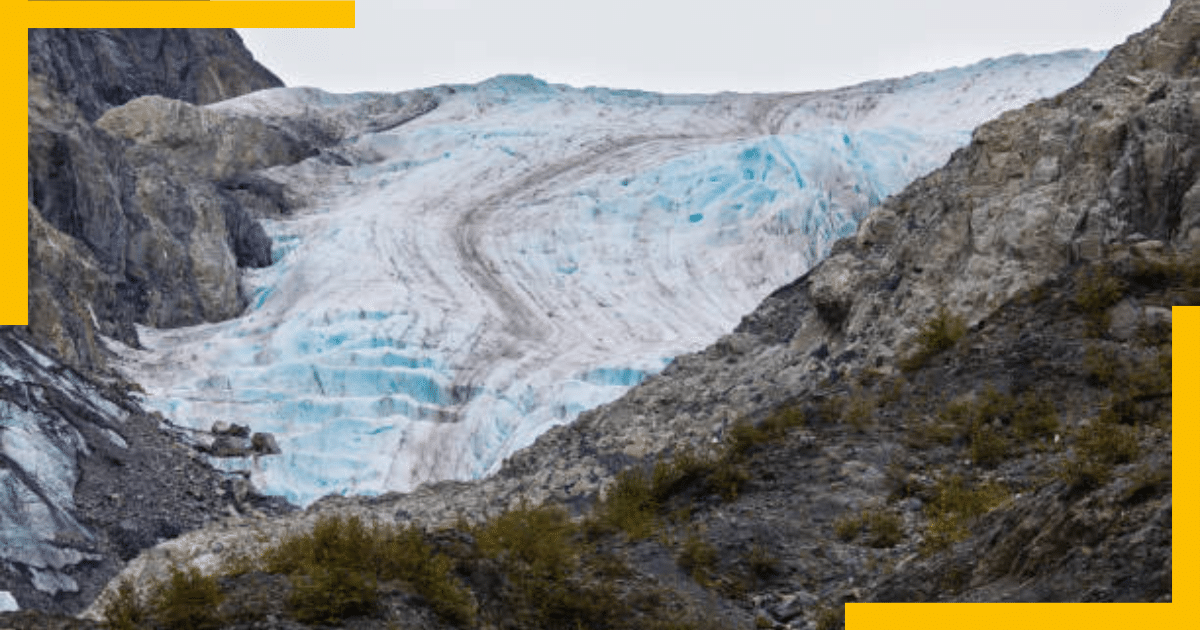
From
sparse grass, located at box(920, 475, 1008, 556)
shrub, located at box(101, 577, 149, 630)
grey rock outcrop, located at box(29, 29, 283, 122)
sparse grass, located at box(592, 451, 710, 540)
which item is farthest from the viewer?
grey rock outcrop, located at box(29, 29, 283, 122)

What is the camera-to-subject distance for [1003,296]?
1205cm

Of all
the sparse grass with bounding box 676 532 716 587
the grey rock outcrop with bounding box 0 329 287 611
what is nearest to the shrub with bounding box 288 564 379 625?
the sparse grass with bounding box 676 532 716 587

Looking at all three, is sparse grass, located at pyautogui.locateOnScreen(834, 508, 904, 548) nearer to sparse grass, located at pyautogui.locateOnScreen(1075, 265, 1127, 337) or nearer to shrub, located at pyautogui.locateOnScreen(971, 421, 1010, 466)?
shrub, located at pyautogui.locateOnScreen(971, 421, 1010, 466)

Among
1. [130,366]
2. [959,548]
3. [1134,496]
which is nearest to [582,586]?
[959,548]

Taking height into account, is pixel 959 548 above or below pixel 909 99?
below

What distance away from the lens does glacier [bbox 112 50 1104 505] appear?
2533 centimetres

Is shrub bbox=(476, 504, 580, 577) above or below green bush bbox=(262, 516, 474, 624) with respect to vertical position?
below

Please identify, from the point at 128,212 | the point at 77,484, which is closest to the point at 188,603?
the point at 77,484

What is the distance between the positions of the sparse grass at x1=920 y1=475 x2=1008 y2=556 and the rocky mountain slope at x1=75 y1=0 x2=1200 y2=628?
0.8 inches

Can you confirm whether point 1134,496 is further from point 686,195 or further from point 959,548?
point 686,195

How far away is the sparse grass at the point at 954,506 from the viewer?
7680 mm

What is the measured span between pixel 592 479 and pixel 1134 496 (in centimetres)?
932

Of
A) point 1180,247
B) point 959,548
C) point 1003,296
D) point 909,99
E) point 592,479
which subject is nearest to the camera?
point 959,548

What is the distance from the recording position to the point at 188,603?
5863mm
